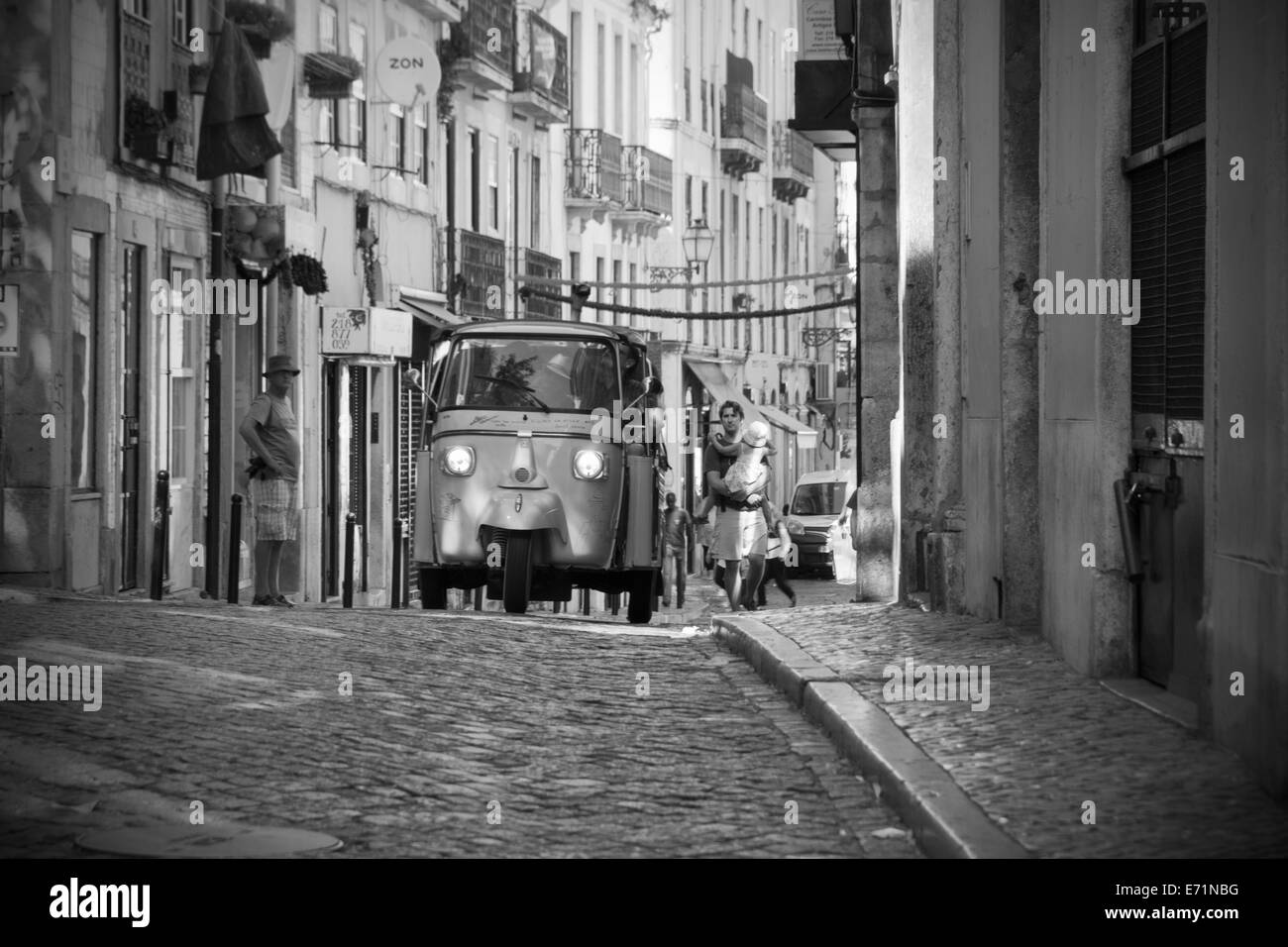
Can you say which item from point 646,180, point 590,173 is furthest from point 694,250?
point 590,173

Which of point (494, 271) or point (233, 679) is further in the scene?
point (494, 271)

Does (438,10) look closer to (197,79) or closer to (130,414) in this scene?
(197,79)

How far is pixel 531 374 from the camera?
741 inches

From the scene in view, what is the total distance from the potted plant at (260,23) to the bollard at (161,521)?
6.27 m

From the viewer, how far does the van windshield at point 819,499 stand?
42.7 metres

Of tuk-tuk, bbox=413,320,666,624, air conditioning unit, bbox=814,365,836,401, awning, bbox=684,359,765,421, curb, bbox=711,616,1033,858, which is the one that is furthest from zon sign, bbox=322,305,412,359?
air conditioning unit, bbox=814,365,836,401

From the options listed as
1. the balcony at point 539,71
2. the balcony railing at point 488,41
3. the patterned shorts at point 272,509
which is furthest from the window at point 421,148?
the patterned shorts at point 272,509

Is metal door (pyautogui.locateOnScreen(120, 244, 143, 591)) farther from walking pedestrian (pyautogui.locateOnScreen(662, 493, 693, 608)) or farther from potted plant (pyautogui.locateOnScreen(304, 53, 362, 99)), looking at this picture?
potted plant (pyautogui.locateOnScreen(304, 53, 362, 99))

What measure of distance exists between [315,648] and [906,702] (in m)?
4.24

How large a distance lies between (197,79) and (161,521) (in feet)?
15.8

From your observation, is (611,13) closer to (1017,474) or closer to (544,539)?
(544,539)

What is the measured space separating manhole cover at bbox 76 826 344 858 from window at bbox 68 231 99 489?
1284cm

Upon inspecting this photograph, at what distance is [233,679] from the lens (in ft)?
38.2
